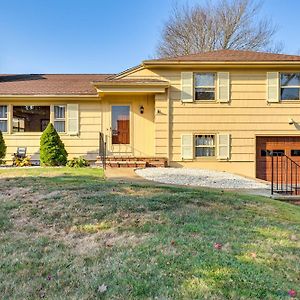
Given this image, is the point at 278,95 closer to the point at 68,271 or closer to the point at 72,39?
the point at 68,271

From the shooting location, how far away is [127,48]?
94.4 feet

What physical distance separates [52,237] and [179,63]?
1065 cm

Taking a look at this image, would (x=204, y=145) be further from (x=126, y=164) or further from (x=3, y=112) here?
(x=3, y=112)

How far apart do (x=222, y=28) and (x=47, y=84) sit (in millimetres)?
18567

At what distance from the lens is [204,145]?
45.1 ft

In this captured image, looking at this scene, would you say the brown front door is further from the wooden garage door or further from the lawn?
the lawn

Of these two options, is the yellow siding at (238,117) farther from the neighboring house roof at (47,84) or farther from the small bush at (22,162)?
the small bush at (22,162)

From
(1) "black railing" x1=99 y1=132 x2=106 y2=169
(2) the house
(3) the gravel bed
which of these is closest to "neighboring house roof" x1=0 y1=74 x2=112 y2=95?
(2) the house

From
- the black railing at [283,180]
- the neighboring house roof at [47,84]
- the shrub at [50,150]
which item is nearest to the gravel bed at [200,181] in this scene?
the black railing at [283,180]

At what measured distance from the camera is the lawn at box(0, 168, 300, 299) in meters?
2.78

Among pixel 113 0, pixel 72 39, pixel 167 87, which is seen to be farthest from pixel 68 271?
pixel 72 39

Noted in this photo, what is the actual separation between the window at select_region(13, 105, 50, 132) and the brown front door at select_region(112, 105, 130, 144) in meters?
2.97

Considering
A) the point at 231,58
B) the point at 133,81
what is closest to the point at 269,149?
the point at 231,58

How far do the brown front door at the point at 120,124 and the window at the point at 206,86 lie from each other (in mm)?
3019
